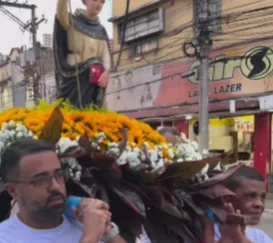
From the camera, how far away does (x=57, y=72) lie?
3547 millimetres

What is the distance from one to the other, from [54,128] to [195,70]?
46.9ft

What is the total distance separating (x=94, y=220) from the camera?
1598mm

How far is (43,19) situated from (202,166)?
20.4 meters

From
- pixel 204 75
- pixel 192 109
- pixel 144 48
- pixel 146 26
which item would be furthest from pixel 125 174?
pixel 144 48

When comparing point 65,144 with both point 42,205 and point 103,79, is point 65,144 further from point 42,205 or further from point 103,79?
point 103,79

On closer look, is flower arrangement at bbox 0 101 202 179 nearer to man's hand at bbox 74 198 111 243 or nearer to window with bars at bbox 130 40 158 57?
man's hand at bbox 74 198 111 243

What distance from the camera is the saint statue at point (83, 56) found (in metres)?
3.32

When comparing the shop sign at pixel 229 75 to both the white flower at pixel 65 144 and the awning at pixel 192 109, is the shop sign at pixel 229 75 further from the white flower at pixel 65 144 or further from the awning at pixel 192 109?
the white flower at pixel 65 144

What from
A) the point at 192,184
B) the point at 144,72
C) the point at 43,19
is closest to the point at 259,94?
the point at 144,72

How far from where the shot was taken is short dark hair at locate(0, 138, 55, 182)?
169 centimetres

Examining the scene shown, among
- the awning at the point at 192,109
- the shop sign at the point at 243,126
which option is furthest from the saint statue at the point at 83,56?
the shop sign at the point at 243,126

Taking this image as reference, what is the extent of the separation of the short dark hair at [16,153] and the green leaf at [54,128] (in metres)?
0.13

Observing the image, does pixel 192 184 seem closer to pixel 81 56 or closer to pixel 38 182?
pixel 38 182

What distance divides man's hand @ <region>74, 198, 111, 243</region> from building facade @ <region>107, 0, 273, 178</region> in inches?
481
